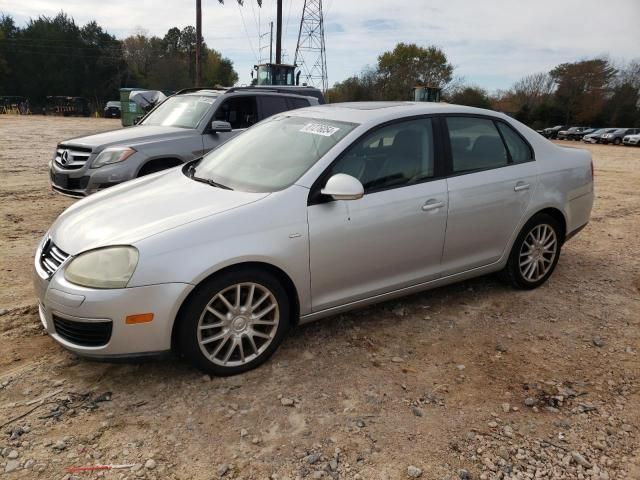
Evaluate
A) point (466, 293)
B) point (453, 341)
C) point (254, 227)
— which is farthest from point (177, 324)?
point (466, 293)

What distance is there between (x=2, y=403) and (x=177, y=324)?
3.42 feet

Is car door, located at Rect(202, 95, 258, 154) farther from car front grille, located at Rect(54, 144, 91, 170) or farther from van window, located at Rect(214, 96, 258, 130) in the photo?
car front grille, located at Rect(54, 144, 91, 170)

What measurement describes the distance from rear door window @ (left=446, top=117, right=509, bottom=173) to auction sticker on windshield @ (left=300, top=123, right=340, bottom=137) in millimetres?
983

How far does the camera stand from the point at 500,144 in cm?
423

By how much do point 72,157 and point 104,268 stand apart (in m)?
4.25

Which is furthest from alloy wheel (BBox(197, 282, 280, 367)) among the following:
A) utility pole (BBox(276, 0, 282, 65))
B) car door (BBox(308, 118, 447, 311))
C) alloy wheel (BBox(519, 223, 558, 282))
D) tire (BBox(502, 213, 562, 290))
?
utility pole (BBox(276, 0, 282, 65))

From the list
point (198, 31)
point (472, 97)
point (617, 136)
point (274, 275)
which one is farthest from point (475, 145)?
point (472, 97)

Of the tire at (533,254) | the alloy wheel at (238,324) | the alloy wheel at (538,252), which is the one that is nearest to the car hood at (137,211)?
the alloy wheel at (238,324)

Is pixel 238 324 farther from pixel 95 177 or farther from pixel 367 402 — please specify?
pixel 95 177

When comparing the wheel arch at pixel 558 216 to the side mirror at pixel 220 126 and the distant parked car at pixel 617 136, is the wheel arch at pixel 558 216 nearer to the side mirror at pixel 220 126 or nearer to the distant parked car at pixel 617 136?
the side mirror at pixel 220 126

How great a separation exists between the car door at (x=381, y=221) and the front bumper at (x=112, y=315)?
938 millimetres

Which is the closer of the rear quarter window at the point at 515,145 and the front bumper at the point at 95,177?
the rear quarter window at the point at 515,145

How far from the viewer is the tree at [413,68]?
68062mm

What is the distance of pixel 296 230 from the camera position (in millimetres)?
3096
